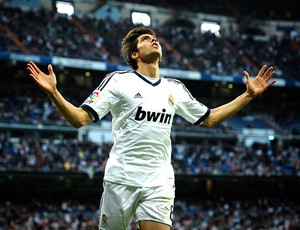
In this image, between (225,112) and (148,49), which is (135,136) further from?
(225,112)

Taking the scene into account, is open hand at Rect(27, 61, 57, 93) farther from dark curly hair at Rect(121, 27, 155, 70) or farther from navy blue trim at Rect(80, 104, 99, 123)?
dark curly hair at Rect(121, 27, 155, 70)

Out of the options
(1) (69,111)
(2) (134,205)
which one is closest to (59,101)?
(1) (69,111)

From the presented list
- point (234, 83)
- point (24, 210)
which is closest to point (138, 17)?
point (234, 83)

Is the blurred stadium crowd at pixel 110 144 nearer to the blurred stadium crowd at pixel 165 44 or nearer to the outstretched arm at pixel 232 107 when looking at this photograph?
the blurred stadium crowd at pixel 165 44

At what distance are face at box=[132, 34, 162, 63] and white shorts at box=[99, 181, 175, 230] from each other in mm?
1123

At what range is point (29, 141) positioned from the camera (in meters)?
25.5

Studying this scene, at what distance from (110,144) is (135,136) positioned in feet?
76.7

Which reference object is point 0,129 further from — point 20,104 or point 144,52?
point 144,52

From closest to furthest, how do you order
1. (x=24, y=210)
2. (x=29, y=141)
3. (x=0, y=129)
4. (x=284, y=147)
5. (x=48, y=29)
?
1. (x=24, y=210)
2. (x=29, y=141)
3. (x=0, y=129)
4. (x=48, y=29)
5. (x=284, y=147)

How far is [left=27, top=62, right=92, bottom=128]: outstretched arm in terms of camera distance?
403 cm

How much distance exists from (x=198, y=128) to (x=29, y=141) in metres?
11.7

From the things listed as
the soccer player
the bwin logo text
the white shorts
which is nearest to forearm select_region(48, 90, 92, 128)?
the soccer player

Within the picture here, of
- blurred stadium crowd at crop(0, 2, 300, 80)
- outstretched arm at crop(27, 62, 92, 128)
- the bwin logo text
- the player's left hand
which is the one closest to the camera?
outstretched arm at crop(27, 62, 92, 128)

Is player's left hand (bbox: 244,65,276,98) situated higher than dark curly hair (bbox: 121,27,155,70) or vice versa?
dark curly hair (bbox: 121,27,155,70)
